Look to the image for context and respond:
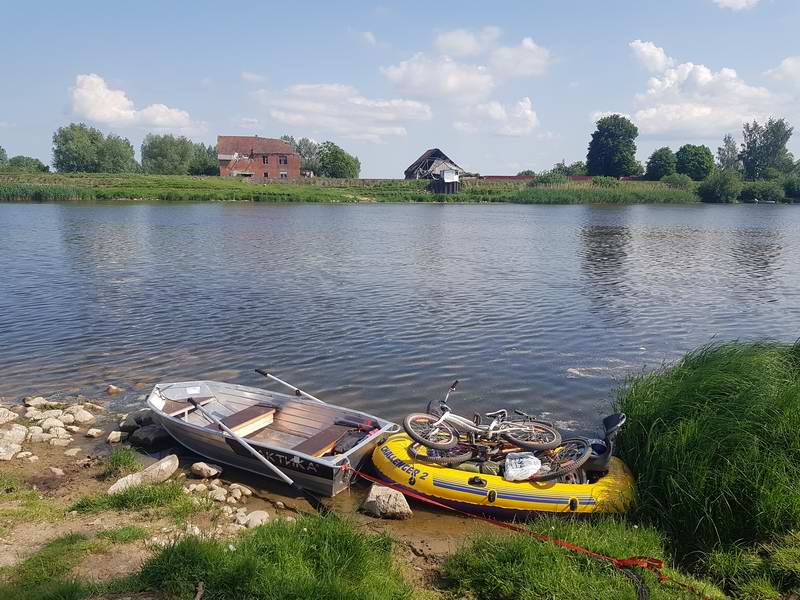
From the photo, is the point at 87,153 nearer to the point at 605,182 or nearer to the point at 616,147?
the point at 605,182

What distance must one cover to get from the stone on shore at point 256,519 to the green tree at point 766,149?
147 metres

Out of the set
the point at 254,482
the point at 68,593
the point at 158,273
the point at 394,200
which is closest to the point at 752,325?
the point at 254,482

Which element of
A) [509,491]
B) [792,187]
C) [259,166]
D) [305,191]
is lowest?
[509,491]

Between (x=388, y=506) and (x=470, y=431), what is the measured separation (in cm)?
193

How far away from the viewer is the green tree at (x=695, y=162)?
123 metres

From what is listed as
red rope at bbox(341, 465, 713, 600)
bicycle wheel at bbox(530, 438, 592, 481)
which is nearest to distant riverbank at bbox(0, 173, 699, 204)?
bicycle wheel at bbox(530, 438, 592, 481)

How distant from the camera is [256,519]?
26.6 ft

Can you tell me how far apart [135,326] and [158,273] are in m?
9.64

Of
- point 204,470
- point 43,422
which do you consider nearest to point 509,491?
point 204,470

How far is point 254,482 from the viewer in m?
9.84

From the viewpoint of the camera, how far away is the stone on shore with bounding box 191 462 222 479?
9.84 metres

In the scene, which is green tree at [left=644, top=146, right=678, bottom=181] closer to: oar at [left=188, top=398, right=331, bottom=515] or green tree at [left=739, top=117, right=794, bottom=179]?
green tree at [left=739, top=117, right=794, bottom=179]

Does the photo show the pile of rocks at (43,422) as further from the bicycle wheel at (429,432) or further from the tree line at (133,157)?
the tree line at (133,157)

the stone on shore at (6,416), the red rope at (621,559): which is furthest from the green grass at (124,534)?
the stone on shore at (6,416)
